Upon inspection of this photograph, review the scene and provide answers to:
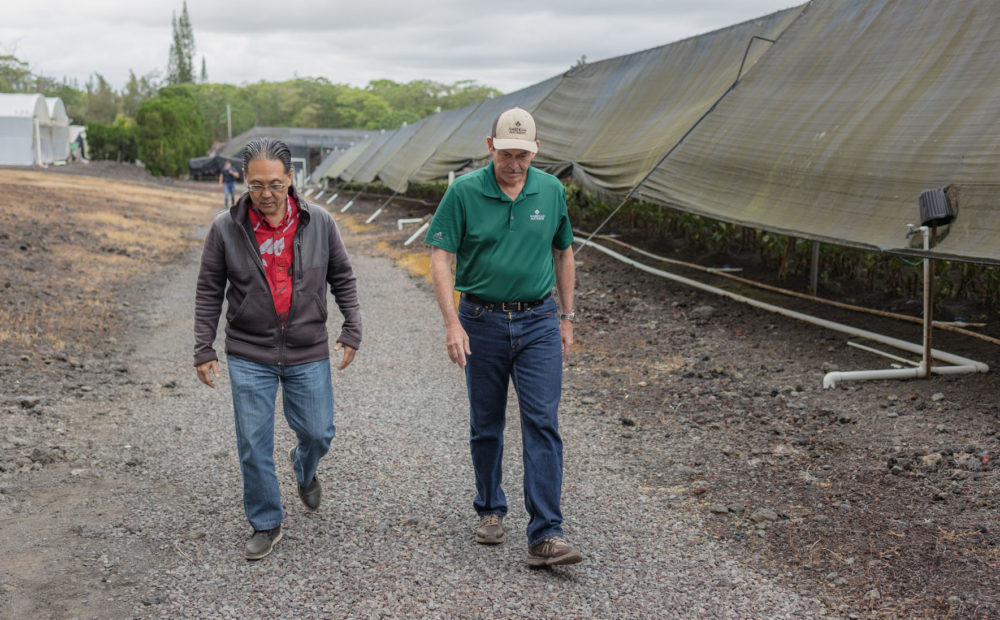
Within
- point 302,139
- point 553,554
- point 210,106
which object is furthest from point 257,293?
point 210,106

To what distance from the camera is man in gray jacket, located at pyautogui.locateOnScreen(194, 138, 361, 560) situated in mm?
3998

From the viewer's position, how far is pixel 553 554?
3.82m

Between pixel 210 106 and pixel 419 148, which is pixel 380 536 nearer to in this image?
pixel 419 148

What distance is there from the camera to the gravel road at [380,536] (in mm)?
3609

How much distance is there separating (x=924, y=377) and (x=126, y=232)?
61.6 ft

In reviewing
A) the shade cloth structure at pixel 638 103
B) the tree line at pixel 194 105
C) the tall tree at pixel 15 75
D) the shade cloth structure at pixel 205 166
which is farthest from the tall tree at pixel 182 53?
the shade cloth structure at pixel 638 103

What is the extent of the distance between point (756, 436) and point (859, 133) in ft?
10.4

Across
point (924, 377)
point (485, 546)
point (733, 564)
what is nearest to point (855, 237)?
point (924, 377)

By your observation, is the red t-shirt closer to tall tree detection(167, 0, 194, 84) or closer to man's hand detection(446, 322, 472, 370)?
man's hand detection(446, 322, 472, 370)

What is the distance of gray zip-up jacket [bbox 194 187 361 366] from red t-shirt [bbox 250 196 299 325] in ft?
0.08

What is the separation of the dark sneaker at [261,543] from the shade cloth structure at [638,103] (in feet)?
24.9

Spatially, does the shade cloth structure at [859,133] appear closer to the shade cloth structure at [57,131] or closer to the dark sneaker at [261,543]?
the dark sneaker at [261,543]

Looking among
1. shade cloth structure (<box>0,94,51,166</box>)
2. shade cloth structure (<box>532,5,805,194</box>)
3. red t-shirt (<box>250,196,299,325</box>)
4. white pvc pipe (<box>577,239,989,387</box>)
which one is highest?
shade cloth structure (<box>0,94,51,166</box>)

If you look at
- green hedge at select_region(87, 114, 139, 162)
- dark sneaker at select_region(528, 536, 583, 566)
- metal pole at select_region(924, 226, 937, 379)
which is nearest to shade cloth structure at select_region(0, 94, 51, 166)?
green hedge at select_region(87, 114, 139, 162)
